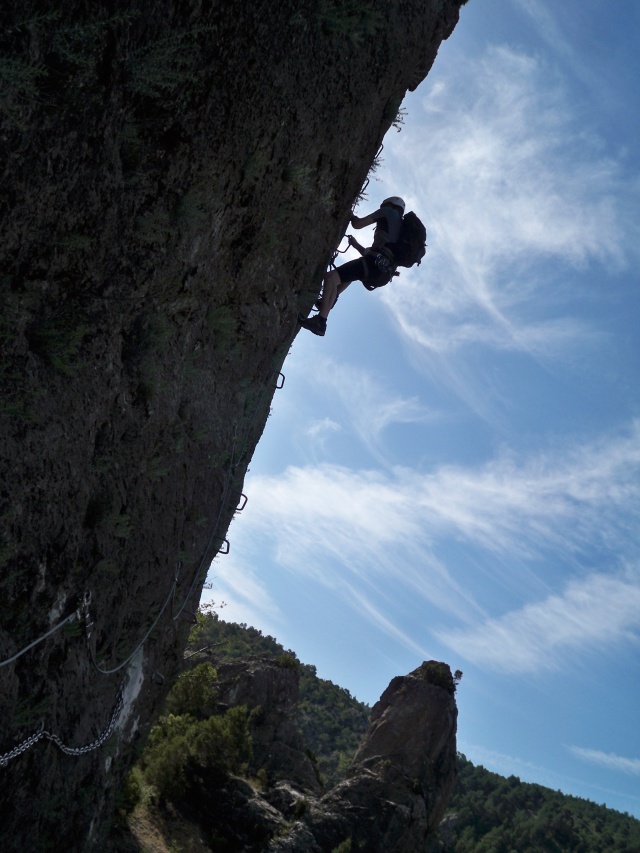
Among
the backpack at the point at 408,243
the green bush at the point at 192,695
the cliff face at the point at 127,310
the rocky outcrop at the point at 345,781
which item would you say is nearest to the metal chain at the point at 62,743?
the cliff face at the point at 127,310

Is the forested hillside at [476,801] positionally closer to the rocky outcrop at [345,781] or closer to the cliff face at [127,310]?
the rocky outcrop at [345,781]

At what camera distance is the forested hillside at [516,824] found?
47.6 metres

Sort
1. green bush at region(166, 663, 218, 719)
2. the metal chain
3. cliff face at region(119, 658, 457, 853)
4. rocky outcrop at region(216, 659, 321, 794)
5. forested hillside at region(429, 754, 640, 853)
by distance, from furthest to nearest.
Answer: forested hillside at region(429, 754, 640, 853), rocky outcrop at region(216, 659, 321, 794), green bush at region(166, 663, 218, 719), cliff face at region(119, 658, 457, 853), the metal chain

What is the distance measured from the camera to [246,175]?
19.6 ft

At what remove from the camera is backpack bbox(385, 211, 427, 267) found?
10.8m

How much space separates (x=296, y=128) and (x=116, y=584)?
14.3ft

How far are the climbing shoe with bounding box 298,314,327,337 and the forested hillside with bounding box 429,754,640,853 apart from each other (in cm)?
4081

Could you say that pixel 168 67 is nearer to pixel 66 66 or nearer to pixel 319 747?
pixel 66 66

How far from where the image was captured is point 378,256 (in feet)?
33.7

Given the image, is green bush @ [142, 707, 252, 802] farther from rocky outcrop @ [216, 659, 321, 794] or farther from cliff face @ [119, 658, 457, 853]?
rocky outcrop @ [216, 659, 321, 794]

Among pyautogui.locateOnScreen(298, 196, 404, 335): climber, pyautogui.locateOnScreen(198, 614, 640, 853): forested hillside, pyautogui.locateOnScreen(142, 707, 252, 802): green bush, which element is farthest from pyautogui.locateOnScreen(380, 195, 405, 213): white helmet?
pyautogui.locateOnScreen(198, 614, 640, 853): forested hillside

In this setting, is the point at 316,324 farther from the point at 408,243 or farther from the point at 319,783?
the point at 319,783

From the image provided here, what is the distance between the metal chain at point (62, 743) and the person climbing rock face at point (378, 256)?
4.99 m

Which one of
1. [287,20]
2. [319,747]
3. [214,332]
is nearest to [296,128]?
[287,20]
